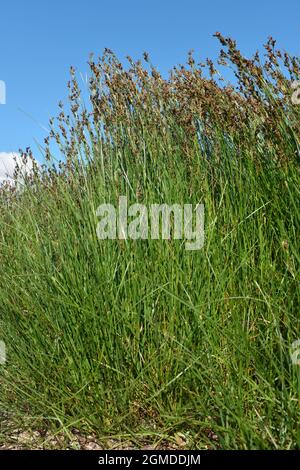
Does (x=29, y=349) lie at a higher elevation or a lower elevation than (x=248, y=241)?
lower

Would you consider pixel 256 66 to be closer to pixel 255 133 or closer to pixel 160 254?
pixel 255 133

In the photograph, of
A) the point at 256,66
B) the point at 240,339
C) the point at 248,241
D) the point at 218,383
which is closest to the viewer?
the point at 218,383

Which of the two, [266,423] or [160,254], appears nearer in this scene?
[266,423]

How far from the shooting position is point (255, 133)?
3.69 meters

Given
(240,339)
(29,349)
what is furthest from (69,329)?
(240,339)

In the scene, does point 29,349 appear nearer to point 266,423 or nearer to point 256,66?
point 266,423

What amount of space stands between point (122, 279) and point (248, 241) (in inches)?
30.0

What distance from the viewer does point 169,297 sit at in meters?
2.89

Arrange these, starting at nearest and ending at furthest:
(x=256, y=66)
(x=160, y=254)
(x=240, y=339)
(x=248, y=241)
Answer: (x=240, y=339) → (x=160, y=254) → (x=248, y=241) → (x=256, y=66)

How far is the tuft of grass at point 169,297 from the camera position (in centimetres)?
265

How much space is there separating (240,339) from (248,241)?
66 cm

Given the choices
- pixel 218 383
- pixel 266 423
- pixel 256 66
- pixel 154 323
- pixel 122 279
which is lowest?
pixel 266 423

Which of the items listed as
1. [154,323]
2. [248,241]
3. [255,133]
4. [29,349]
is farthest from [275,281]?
[29,349]

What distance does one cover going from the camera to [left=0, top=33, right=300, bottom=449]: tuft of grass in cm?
265
